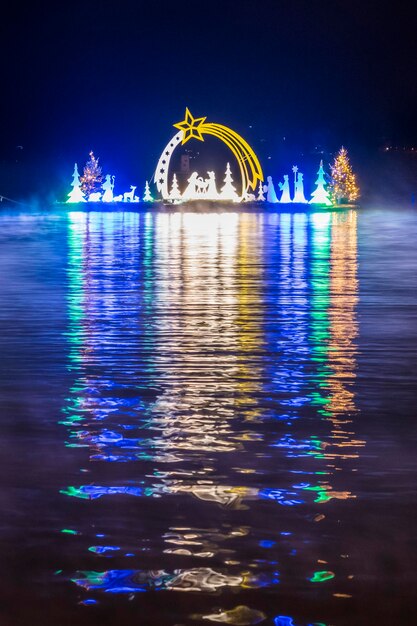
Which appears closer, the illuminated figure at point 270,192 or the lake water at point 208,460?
the lake water at point 208,460

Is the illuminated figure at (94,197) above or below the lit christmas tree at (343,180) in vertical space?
below

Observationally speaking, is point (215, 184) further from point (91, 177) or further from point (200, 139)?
point (200, 139)

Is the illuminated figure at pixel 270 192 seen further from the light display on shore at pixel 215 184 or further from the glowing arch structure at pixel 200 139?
the glowing arch structure at pixel 200 139

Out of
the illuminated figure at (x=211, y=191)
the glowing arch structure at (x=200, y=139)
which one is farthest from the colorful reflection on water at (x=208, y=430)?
the illuminated figure at (x=211, y=191)

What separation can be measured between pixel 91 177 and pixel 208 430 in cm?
7818

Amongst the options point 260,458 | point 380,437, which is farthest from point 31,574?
point 380,437

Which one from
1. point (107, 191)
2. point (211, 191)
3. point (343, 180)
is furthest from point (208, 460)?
point (107, 191)

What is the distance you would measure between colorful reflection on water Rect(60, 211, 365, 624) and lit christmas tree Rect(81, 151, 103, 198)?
69266mm

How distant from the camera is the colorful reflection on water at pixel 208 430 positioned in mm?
3832

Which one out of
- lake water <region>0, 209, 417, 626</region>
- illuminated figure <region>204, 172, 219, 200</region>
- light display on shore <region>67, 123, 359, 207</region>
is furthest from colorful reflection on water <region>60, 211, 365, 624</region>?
illuminated figure <region>204, 172, 219, 200</region>

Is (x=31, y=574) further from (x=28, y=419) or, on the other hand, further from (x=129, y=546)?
(x=28, y=419)

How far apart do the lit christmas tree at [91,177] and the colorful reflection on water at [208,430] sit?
69266 millimetres

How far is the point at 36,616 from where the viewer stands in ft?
10.8

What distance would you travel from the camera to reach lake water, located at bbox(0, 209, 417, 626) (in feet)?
11.5
